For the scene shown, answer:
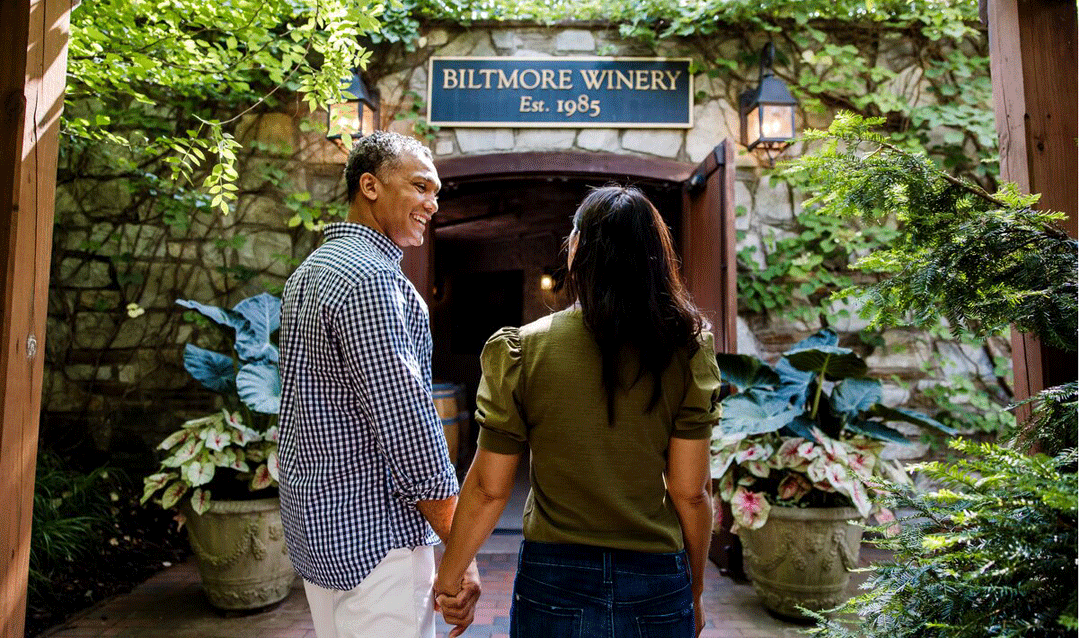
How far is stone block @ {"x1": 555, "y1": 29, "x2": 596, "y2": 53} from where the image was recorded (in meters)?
4.41

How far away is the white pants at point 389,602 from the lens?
1.32 m

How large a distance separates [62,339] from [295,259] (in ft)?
5.31

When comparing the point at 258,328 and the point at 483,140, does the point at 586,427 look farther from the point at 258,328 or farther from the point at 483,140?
the point at 483,140

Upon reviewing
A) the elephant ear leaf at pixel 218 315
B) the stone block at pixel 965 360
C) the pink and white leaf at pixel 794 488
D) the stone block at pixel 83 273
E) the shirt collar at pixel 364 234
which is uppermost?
the stone block at pixel 83 273

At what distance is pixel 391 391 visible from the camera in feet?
4.26

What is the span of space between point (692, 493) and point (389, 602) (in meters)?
0.64

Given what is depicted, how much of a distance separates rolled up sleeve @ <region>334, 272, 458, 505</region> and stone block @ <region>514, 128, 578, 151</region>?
326 centimetres

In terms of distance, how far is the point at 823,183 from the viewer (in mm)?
1489

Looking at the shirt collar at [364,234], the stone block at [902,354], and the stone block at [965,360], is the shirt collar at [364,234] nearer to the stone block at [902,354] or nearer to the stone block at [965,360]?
the stone block at [902,354]

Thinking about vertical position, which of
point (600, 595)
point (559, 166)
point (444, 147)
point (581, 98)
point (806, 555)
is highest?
point (581, 98)

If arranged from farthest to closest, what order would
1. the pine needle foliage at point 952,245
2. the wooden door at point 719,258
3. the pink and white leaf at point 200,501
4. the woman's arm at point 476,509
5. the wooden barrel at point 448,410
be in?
the wooden barrel at point 448,410, the wooden door at point 719,258, the pink and white leaf at point 200,501, the woman's arm at point 476,509, the pine needle foliage at point 952,245

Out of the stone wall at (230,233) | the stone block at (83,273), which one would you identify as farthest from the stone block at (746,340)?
the stone block at (83,273)

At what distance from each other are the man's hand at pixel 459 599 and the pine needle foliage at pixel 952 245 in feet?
3.42

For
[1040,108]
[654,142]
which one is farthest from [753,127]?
[1040,108]
